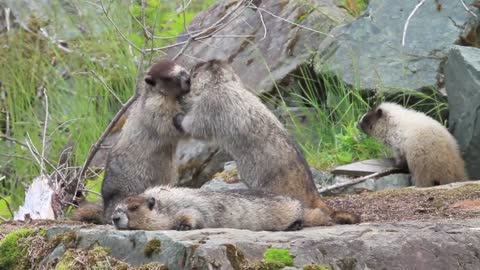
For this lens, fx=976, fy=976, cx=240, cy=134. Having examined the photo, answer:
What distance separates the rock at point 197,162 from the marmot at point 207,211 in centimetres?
465

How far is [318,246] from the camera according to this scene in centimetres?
571

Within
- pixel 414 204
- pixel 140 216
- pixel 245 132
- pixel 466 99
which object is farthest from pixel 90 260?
pixel 466 99

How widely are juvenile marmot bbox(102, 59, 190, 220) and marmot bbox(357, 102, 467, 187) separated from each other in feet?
11.4

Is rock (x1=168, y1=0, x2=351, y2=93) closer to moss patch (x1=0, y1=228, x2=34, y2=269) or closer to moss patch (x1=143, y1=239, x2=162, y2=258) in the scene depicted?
moss patch (x1=0, y1=228, x2=34, y2=269)

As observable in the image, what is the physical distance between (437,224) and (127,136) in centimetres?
314

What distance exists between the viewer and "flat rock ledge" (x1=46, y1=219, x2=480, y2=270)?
18.1 feet

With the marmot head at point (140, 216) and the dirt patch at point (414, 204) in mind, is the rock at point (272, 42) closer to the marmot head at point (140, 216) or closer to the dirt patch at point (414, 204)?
the dirt patch at point (414, 204)

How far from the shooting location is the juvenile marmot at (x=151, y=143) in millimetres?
8297

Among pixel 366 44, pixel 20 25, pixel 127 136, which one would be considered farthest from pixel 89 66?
pixel 127 136

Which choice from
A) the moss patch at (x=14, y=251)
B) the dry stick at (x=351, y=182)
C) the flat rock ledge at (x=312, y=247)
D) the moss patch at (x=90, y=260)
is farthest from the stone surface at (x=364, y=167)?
the moss patch at (x=90, y=260)

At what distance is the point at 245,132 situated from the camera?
26.6ft

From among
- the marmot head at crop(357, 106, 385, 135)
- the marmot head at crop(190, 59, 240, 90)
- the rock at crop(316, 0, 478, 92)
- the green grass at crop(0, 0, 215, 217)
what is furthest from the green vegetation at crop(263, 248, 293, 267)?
the green grass at crop(0, 0, 215, 217)

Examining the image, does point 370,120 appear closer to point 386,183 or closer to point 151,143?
point 386,183

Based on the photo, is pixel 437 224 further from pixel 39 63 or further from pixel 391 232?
pixel 39 63
